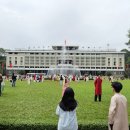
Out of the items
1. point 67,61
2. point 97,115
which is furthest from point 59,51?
point 97,115

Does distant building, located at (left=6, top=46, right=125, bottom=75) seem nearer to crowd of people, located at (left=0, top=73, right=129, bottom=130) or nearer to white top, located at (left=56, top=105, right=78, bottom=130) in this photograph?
crowd of people, located at (left=0, top=73, right=129, bottom=130)

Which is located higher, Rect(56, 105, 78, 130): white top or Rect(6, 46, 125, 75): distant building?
Rect(6, 46, 125, 75): distant building

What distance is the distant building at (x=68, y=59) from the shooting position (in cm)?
15950

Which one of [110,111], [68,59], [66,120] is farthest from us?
[68,59]

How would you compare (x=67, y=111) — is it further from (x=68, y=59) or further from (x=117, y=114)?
(x=68, y=59)

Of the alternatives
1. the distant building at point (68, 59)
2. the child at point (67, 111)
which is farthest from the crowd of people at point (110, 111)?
the distant building at point (68, 59)

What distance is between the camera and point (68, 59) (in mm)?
162375

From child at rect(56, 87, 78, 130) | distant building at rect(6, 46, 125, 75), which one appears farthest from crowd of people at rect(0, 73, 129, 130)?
distant building at rect(6, 46, 125, 75)

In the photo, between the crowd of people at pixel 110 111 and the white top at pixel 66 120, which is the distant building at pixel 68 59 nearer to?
the crowd of people at pixel 110 111

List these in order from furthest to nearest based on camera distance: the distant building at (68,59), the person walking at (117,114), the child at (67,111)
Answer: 1. the distant building at (68,59)
2. the person walking at (117,114)
3. the child at (67,111)

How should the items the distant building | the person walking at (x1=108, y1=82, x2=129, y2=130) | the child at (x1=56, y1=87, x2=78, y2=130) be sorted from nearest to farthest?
the child at (x1=56, y1=87, x2=78, y2=130)
the person walking at (x1=108, y1=82, x2=129, y2=130)
the distant building

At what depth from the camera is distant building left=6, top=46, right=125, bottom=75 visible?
6280 inches

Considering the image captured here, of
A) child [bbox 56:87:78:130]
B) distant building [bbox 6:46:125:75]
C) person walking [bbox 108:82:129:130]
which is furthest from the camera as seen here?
distant building [bbox 6:46:125:75]

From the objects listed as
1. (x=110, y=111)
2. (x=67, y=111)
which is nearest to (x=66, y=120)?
(x=67, y=111)
